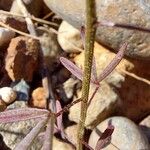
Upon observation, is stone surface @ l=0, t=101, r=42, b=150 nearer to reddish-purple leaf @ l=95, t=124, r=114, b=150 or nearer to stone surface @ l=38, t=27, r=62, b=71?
stone surface @ l=38, t=27, r=62, b=71

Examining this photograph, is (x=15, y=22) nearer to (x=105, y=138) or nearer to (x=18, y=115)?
(x=105, y=138)

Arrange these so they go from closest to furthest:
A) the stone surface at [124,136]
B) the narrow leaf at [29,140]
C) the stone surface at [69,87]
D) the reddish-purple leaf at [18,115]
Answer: the narrow leaf at [29,140] < the reddish-purple leaf at [18,115] < the stone surface at [124,136] < the stone surface at [69,87]

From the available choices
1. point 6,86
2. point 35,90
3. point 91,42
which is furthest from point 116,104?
point 91,42

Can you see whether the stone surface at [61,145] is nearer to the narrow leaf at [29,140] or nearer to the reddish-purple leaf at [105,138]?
the reddish-purple leaf at [105,138]

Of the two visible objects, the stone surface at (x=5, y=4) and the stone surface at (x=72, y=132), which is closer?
the stone surface at (x=72, y=132)

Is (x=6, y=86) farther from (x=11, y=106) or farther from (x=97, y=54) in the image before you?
(x=97, y=54)

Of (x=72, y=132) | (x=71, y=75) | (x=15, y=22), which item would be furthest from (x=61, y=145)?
(x=15, y=22)

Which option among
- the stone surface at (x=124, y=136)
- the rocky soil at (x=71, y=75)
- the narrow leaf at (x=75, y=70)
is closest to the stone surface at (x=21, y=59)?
the rocky soil at (x=71, y=75)
